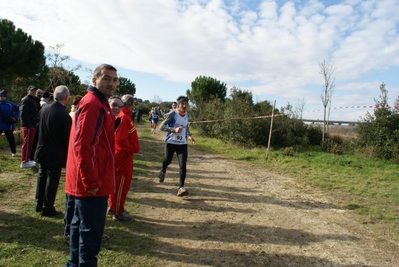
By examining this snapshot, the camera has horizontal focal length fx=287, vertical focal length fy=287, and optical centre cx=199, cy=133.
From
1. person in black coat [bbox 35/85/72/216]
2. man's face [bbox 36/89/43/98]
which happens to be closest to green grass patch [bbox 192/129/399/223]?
person in black coat [bbox 35/85/72/216]

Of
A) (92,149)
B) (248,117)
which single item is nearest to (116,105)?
(92,149)

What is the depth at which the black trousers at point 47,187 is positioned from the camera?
414 cm

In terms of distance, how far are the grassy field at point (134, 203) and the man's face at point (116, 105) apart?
5.36 feet

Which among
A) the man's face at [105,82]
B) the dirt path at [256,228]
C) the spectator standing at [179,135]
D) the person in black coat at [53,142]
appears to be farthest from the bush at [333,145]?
the man's face at [105,82]

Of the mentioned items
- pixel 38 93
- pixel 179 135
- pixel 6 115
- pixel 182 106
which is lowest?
pixel 179 135

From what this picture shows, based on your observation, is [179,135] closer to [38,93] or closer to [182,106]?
[182,106]

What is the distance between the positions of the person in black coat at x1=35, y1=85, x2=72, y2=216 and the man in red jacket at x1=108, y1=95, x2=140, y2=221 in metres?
0.73

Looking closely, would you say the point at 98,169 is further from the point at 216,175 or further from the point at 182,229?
the point at 216,175

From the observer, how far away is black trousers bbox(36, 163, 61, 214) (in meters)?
4.14

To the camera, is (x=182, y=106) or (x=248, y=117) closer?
(x=182, y=106)

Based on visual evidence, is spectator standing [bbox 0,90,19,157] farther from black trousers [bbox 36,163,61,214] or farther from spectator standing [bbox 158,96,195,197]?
spectator standing [bbox 158,96,195,197]

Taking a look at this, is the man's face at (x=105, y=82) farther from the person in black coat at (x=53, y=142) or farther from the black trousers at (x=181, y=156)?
the black trousers at (x=181, y=156)

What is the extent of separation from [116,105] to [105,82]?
62.3 inches

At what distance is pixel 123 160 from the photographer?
4.36 metres
